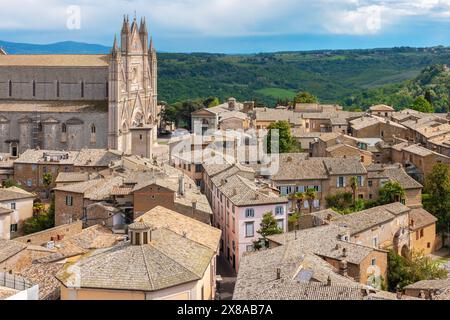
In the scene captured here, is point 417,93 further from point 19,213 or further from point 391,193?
point 19,213

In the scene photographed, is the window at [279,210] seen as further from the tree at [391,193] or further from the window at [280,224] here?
the tree at [391,193]

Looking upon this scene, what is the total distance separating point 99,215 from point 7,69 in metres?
38.8

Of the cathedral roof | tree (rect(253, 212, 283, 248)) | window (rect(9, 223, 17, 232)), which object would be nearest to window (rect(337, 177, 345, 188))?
tree (rect(253, 212, 283, 248))

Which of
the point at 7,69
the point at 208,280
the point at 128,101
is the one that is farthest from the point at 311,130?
the point at 208,280

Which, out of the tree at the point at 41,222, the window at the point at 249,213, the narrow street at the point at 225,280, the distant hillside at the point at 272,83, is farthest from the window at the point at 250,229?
the distant hillside at the point at 272,83

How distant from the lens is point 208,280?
78.6 feet

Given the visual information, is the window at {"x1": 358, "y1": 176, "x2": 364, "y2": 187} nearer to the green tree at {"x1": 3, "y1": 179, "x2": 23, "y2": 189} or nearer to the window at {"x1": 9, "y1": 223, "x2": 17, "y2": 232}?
the window at {"x1": 9, "y1": 223, "x2": 17, "y2": 232}

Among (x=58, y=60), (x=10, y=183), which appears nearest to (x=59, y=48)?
(x=58, y=60)

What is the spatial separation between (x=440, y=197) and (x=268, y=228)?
643 inches

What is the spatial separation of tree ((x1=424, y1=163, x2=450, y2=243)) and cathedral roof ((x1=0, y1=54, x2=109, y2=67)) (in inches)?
1416

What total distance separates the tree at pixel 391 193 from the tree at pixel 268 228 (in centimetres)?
1088

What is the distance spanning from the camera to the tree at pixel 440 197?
45562 millimetres

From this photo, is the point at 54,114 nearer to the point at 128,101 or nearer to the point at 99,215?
the point at 128,101

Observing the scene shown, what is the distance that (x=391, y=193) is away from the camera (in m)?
44.1
